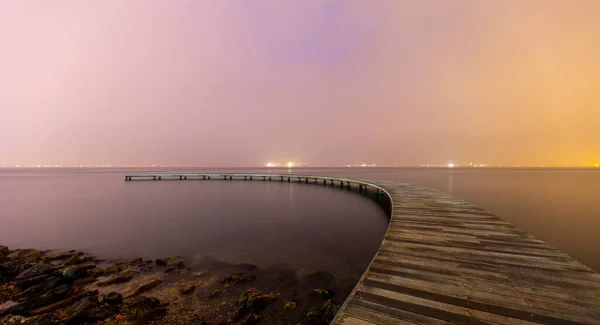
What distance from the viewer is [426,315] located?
9.99ft

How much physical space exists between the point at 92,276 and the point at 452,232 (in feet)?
36.7

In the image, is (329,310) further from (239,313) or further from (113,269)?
(113,269)

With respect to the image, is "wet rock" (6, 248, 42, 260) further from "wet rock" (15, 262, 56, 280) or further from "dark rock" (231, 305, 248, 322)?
"dark rock" (231, 305, 248, 322)

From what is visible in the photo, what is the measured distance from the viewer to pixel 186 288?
6.36m

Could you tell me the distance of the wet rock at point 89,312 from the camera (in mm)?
5000

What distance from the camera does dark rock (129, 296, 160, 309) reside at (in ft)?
18.1

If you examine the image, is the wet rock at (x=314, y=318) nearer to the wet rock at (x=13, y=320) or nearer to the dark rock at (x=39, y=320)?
the dark rock at (x=39, y=320)

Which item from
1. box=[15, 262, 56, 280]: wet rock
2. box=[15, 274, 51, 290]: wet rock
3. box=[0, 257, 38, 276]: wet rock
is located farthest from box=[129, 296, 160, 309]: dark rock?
box=[0, 257, 38, 276]: wet rock

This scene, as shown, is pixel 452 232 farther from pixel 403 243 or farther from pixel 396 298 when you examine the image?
pixel 396 298

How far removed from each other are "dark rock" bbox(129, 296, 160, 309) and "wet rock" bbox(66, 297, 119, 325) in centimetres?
35

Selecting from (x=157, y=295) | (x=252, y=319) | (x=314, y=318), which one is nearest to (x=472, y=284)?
(x=314, y=318)

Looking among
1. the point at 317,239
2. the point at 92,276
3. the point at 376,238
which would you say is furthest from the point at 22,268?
the point at 376,238

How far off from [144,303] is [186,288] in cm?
101

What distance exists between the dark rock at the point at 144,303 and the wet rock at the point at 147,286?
494 millimetres
